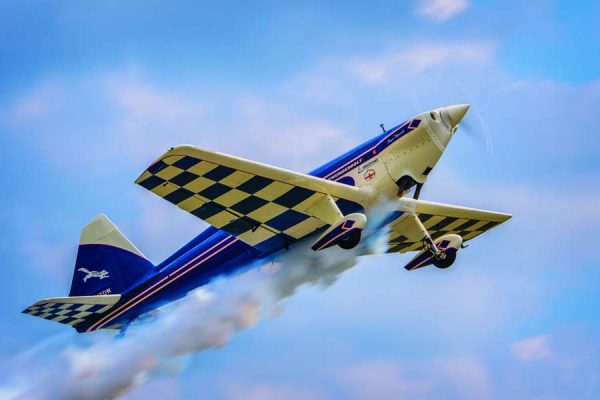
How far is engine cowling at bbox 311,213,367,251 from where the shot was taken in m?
19.4

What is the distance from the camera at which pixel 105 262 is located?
2470 cm

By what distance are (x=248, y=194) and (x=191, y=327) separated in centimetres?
436

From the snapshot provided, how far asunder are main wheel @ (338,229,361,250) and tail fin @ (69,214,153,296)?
6375mm

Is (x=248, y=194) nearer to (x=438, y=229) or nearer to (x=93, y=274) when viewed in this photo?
(x=93, y=274)

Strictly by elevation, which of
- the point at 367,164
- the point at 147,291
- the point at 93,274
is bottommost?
the point at 147,291

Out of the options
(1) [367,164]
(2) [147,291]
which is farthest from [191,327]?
(1) [367,164]

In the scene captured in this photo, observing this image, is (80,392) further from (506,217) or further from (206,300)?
(506,217)

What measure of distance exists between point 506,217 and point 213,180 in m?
8.97

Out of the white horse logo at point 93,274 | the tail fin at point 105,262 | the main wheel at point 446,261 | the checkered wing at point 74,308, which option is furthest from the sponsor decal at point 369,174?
the white horse logo at point 93,274

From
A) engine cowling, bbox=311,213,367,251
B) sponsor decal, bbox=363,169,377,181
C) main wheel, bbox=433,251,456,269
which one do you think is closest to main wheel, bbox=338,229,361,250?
engine cowling, bbox=311,213,367,251

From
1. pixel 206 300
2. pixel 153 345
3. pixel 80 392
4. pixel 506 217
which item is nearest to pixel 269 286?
pixel 206 300

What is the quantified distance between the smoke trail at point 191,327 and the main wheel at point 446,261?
1496mm

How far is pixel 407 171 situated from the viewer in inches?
826

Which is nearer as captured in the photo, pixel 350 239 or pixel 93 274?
pixel 350 239
